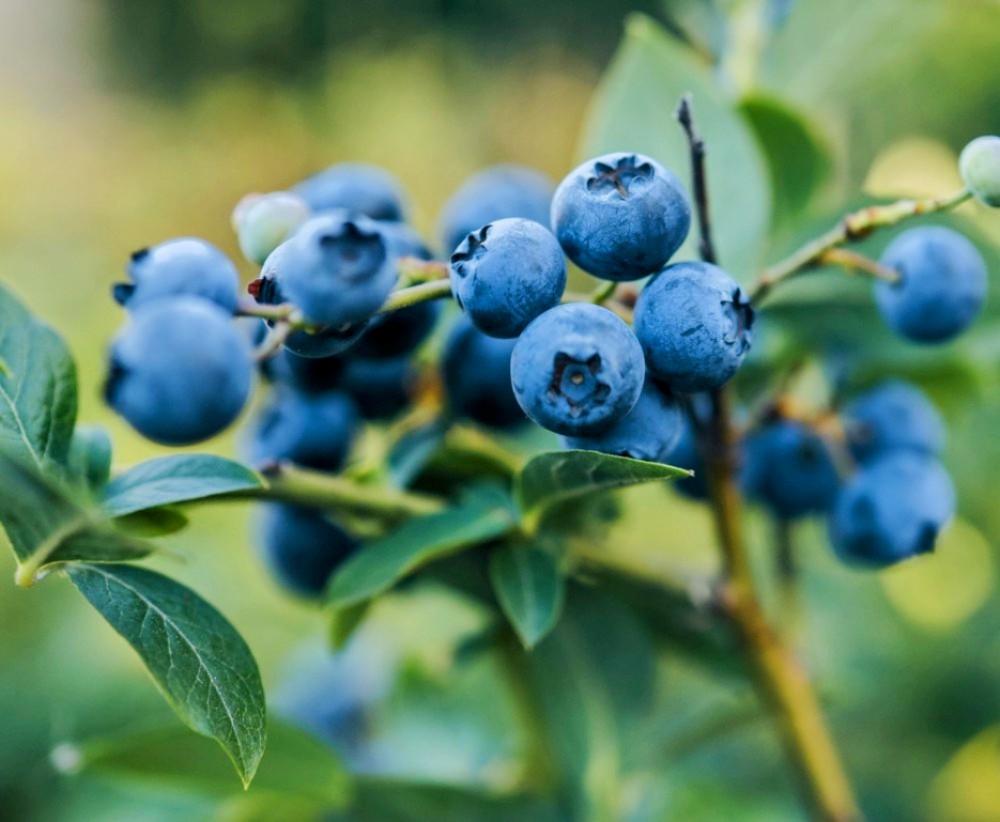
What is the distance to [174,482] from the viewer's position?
59 centimetres

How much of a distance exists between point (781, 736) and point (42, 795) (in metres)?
1.20

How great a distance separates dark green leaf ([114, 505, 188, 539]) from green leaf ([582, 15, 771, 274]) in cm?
44

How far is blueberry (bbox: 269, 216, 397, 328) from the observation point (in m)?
0.51

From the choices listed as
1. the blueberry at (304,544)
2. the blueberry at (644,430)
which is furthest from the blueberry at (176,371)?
the blueberry at (304,544)

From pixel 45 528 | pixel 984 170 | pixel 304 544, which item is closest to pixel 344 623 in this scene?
pixel 304 544

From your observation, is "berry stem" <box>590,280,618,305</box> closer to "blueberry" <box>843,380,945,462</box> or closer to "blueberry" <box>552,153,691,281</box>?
"blueberry" <box>552,153,691,281</box>

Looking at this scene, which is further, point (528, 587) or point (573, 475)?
point (528, 587)

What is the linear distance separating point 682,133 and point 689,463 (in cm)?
29

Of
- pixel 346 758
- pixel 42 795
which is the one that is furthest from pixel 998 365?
pixel 42 795

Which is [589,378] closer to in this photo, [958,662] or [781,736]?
[781,736]

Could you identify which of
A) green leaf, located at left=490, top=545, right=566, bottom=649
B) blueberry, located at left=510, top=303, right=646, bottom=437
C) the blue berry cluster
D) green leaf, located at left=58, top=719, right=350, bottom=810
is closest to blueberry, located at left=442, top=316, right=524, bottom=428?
the blue berry cluster

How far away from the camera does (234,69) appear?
8133mm

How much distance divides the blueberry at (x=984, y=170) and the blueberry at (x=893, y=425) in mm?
315

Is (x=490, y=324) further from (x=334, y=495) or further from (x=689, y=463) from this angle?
(x=689, y=463)
